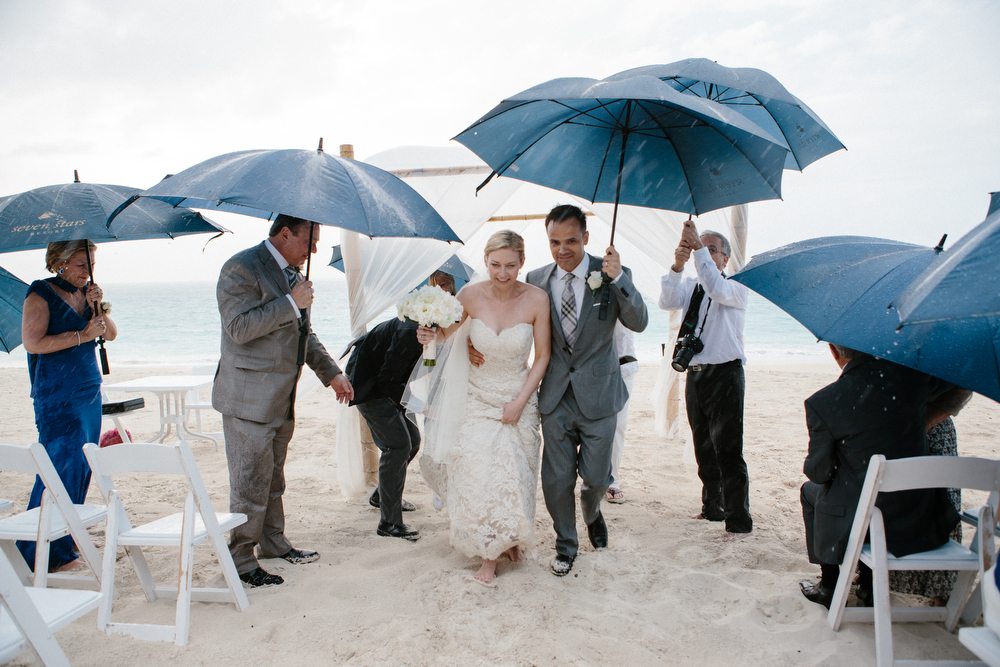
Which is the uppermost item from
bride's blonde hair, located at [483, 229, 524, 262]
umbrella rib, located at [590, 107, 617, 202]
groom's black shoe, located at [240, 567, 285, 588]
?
umbrella rib, located at [590, 107, 617, 202]

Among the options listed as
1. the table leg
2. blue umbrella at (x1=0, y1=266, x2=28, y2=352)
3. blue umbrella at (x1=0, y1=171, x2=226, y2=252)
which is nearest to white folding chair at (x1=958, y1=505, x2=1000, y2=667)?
blue umbrella at (x1=0, y1=171, x2=226, y2=252)

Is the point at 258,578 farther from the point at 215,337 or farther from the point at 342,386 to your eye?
the point at 215,337

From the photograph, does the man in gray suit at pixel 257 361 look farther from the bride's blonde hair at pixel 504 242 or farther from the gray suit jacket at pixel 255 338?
the bride's blonde hair at pixel 504 242

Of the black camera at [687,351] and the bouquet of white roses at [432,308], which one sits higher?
the bouquet of white roses at [432,308]

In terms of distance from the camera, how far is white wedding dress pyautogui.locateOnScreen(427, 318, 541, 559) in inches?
147

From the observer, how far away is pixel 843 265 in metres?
3.08

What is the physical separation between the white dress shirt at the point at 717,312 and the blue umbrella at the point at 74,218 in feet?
11.5

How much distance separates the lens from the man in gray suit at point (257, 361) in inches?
139

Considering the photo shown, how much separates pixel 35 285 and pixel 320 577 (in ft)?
8.27

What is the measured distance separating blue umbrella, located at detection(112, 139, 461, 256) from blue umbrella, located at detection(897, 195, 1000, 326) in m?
2.22

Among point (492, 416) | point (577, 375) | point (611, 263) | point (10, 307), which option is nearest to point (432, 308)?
point (492, 416)

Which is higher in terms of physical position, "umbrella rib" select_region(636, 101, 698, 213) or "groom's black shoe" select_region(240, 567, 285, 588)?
"umbrella rib" select_region(636, 101, 698, 213)

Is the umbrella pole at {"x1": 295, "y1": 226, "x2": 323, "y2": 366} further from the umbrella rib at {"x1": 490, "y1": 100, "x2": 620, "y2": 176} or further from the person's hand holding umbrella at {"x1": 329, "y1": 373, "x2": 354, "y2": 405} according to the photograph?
the umbrella rib at {"x1": 490, "y1": 100, "x2": 620, "y2": 176}

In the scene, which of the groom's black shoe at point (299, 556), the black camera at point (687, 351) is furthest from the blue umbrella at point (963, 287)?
the groom's black shoe at point (299, 556)
